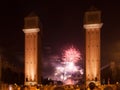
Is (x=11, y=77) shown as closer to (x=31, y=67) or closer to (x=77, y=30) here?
(x=31, y=67)

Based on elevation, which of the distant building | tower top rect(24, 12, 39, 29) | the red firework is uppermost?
tower top rect(24, 12, 39, 29)

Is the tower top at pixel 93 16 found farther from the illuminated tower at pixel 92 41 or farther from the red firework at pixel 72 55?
the red firework at pixel 72 55

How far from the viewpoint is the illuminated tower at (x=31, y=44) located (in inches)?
967

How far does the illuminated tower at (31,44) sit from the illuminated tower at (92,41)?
498 cm

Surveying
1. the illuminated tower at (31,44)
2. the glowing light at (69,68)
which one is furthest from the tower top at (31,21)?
the glowing light at (69,68)

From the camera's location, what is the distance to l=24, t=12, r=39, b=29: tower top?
25.2 m

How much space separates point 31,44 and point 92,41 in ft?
20.2

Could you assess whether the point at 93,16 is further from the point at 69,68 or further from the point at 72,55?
the point at 69,68

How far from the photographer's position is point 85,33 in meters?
24.8

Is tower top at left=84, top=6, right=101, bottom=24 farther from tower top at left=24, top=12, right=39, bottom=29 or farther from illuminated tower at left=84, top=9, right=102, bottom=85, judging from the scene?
tower top at left=24, top=12, right=39, bottom=29

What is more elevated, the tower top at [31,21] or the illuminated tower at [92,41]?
the tower top at [31,21]

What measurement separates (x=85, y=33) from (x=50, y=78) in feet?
24.4

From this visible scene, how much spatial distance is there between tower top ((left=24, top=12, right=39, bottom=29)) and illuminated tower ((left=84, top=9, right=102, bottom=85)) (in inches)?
193

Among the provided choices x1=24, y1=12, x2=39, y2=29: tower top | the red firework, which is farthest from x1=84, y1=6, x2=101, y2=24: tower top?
x1=24, y1=12, x2=39, y2=29: tower top
